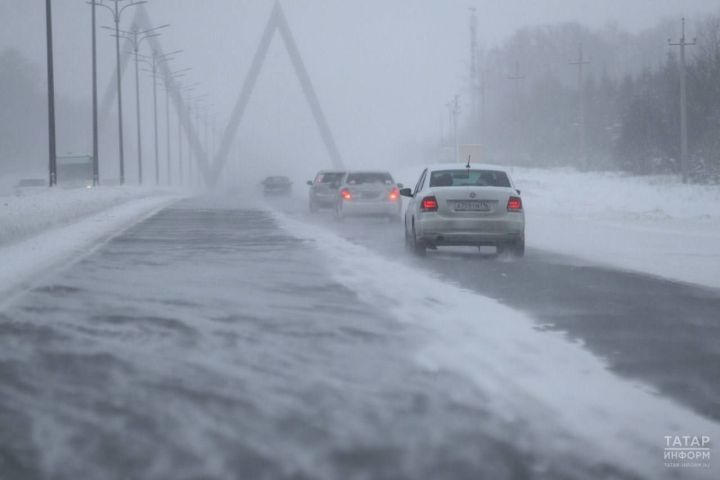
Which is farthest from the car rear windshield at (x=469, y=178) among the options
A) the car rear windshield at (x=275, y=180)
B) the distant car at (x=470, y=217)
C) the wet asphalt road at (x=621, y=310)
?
the car rear windshield at (x=275, y=180)

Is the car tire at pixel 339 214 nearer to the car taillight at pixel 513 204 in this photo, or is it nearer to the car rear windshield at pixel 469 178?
the car rear windshield at pixel 469 178

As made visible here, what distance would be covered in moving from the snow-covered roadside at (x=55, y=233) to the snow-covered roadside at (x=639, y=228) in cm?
856

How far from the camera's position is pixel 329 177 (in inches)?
1559

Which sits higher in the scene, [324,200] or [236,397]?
[324,200]

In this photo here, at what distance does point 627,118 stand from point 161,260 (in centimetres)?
6536

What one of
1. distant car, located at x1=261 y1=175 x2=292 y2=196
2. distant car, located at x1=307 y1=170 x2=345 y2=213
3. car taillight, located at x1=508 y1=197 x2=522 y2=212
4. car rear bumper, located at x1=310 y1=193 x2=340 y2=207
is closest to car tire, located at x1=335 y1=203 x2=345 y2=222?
distant car, located at x1=307 y1=170 x2=345 y2=213

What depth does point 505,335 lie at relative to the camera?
893cm

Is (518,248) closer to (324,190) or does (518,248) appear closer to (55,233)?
(55,233)

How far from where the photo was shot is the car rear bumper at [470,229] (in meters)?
17.1

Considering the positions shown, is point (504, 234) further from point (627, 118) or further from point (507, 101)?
point (507, 101)

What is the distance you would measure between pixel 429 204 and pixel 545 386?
10591mm

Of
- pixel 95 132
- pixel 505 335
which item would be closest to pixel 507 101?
pixel 95 132

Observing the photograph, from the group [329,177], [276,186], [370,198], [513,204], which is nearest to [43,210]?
[370,198]

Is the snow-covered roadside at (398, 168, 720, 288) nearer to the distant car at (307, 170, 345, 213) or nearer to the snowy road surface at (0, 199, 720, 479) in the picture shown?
the snowy road surface at (0, 199, 720, 479)
